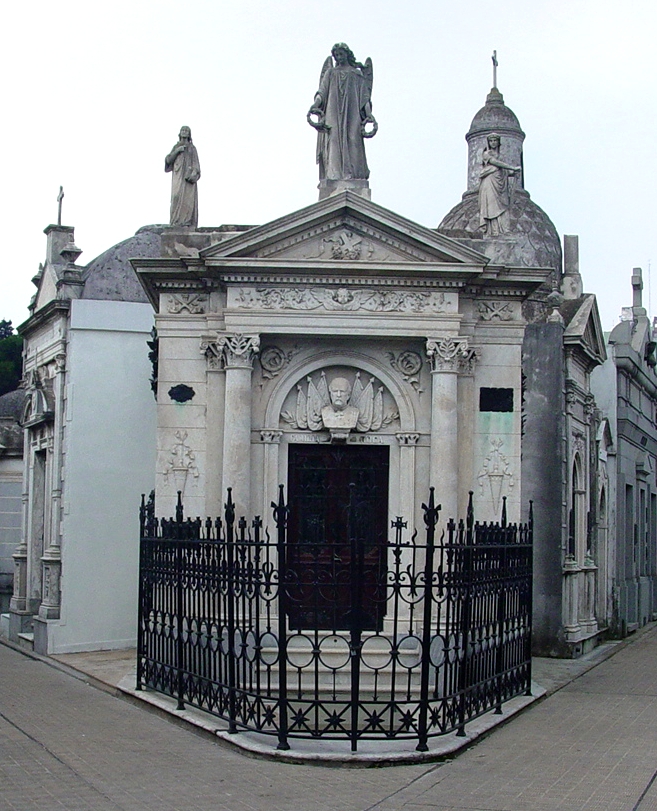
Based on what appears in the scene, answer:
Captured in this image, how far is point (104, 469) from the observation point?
18.2 m

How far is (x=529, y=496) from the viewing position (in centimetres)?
1902

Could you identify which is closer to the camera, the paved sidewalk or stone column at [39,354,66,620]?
the paved sidewalk

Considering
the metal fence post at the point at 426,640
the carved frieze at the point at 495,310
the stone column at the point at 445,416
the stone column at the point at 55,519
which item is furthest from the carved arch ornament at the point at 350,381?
the stone column at the point at 55,519

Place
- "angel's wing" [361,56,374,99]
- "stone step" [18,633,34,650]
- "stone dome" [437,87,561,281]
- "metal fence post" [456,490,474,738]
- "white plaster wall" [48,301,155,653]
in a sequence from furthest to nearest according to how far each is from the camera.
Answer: "stone dome" [437,87,561,281] < "stone step" [18,633,34,650] < "white plaster wall" [48,301,155,653] < "angel's wing" [361,56,374,99] < "metal fence post" [456,490,474,738]

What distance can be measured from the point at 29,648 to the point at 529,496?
26.7 feet

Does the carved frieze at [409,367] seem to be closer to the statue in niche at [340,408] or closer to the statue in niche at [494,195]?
the statue in niche at [340,408]

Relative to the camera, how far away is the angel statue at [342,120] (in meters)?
15.3

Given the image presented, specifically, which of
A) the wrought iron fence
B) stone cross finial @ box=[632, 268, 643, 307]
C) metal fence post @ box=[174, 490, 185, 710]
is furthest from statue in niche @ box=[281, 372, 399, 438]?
stone cross finial @ box=[632, 268, 643, 307]

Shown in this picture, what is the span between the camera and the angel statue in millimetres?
15266

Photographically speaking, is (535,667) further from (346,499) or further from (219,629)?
(219,629)

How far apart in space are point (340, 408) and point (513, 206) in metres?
10.2

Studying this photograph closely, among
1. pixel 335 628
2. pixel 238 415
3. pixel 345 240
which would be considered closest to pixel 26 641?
pixel 238 415

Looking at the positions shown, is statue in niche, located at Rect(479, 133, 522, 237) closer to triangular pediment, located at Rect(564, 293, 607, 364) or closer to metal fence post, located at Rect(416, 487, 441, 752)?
triangular pediment, located at Rect(564, 293, 607, 364)

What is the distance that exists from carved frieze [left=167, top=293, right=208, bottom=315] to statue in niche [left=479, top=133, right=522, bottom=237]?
12.2ft
